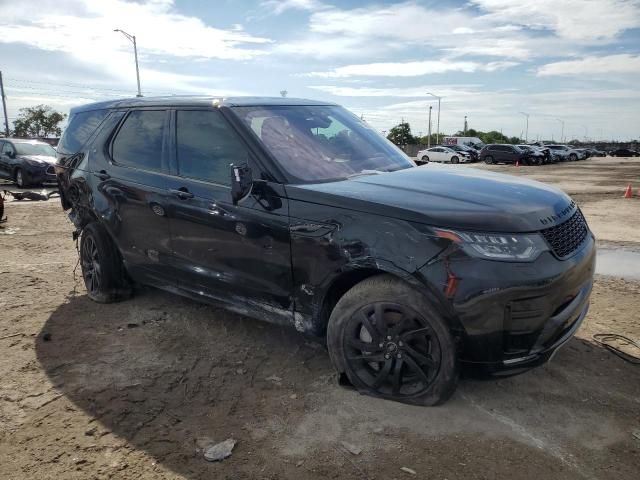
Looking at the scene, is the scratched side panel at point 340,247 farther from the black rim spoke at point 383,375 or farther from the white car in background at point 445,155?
the white car in background at point 445,155

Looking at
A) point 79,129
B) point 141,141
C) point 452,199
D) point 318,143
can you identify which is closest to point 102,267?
point 141,141

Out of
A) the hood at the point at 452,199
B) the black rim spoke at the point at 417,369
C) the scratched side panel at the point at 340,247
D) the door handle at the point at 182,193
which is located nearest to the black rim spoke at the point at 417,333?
the black rim spoke at the point at 417,369

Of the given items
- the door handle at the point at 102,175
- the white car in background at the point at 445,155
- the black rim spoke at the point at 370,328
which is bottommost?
the white car in background at the point at 445,155

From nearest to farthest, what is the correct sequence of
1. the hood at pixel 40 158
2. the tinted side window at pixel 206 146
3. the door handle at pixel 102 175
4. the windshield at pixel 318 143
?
the windshield at pixel 318 143
the tinted side window at pixel 206 146
the door handle at pixel 102 175
the hood at pixel 40 158

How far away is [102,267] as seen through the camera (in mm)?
4859

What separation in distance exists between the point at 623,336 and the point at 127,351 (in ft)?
12.7

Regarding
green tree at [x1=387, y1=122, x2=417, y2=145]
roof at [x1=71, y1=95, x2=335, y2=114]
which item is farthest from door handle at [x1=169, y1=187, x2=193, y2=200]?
green tree at [x1=387, y1=122, x2=417, y2=145]

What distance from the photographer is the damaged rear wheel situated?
4836 millimetres

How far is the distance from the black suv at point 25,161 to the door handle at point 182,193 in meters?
13.3

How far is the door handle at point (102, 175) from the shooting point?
4625 mm

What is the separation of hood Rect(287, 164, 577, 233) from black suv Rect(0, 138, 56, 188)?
570 inches

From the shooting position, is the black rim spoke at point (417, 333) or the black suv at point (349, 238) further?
the black rim spoke at point (417, 333)

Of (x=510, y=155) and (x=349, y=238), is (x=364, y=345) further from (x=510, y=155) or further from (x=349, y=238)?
(x=510, y=155)

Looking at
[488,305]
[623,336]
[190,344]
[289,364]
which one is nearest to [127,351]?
[190,344]
